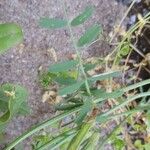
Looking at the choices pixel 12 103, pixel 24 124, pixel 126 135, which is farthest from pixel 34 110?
pixel 12 103

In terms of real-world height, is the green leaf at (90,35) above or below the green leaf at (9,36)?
below

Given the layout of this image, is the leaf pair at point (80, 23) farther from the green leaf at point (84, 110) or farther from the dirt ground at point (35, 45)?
the dirt ground at point (35, 45)

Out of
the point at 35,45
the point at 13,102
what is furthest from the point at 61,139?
the point at 35,45

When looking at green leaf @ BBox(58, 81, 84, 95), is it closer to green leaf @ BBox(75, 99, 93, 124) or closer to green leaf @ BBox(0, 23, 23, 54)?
green leaf @ BBox(75, 99, 93, 124)

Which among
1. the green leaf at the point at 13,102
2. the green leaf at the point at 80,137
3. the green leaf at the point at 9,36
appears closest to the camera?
the green leaf at the point at 80,137

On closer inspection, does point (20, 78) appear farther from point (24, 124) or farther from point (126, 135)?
point (126, 135)

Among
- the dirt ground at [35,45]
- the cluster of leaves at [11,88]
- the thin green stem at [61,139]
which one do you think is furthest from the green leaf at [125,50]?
the thin green stem at [61,139]
